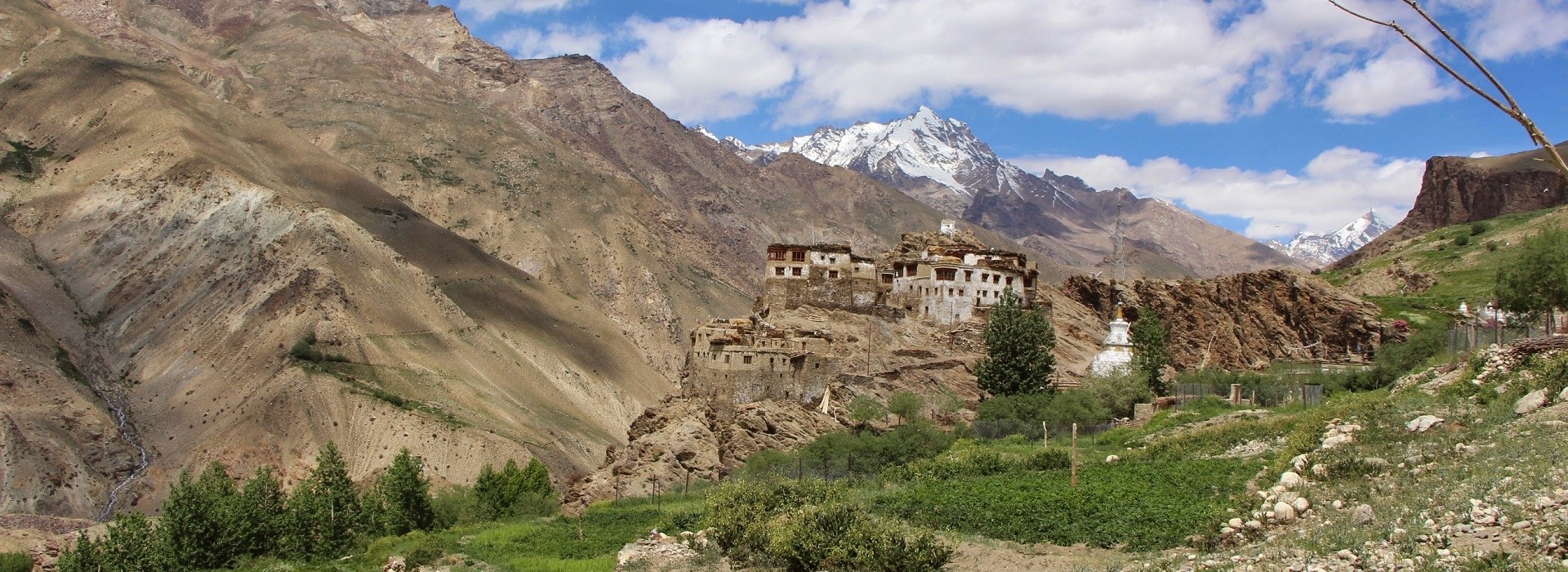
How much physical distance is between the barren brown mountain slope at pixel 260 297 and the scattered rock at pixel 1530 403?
261ft

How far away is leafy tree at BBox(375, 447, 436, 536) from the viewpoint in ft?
197

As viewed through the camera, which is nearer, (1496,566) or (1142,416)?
(1496,566)

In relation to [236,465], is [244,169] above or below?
above

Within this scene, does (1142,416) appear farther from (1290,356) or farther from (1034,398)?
(1290,356)

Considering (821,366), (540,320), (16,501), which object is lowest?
(16,501)

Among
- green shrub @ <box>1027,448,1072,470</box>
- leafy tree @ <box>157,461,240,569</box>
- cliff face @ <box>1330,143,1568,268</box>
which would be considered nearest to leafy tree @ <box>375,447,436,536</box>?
leafy tree @ <box>157,461,240,569</box>

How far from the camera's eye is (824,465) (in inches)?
1861

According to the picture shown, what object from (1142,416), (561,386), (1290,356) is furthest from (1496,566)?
(561,386)

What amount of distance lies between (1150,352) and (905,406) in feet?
Result: 39.7

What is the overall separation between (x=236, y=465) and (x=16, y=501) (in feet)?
45.6

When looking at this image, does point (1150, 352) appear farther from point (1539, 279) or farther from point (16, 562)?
point (16, 562)

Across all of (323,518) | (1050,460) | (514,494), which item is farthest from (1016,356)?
(323,518)

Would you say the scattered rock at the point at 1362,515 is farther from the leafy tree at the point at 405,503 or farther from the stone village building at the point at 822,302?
the leafy tree at the point at 405,503

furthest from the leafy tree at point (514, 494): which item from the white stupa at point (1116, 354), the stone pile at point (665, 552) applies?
the white stupa at point (1116, 354)
